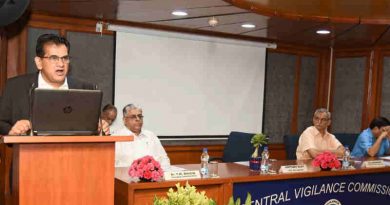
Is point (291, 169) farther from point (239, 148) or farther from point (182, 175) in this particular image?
point (239, 148)

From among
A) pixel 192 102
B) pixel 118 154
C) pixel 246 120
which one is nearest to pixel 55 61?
pixel 118 154

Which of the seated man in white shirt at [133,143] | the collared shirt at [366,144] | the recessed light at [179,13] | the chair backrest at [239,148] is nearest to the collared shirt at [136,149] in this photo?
the seated man in white shirt at [133,143]

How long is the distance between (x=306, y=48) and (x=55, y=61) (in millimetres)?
5407

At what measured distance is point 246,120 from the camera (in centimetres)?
620

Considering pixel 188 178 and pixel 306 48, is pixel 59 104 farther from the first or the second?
pixel 306 48

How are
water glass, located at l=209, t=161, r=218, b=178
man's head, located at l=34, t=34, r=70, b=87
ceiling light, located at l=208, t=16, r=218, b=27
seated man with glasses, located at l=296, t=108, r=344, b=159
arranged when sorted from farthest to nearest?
1. ceiling light, located at l=208, t=16, r=218, b=27
2. seated man with glasses, located at l=296, t=108, r=344, b=159
3. water glass, located at l=209, t=161, r=218, b=178
4. man's head, located at l=34, t=34, r=70, b=87

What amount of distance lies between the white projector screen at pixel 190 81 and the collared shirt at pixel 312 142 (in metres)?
1.69

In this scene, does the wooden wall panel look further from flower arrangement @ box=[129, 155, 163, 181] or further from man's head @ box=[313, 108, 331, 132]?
flower arrangement @ box=[129, 155, 163, 181]

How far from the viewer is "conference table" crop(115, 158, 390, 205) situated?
8.94ft

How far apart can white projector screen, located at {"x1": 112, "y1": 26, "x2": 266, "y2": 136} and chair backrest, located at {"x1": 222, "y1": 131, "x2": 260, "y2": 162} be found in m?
1.00

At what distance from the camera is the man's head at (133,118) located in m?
3.66

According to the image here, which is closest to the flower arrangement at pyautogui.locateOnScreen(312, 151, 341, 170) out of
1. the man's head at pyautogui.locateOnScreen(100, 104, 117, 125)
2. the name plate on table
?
the name plate on table

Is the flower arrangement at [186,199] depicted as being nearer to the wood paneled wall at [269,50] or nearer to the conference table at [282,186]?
the conference table at [282,186]

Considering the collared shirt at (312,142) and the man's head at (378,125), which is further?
the man's head at (378,125)
